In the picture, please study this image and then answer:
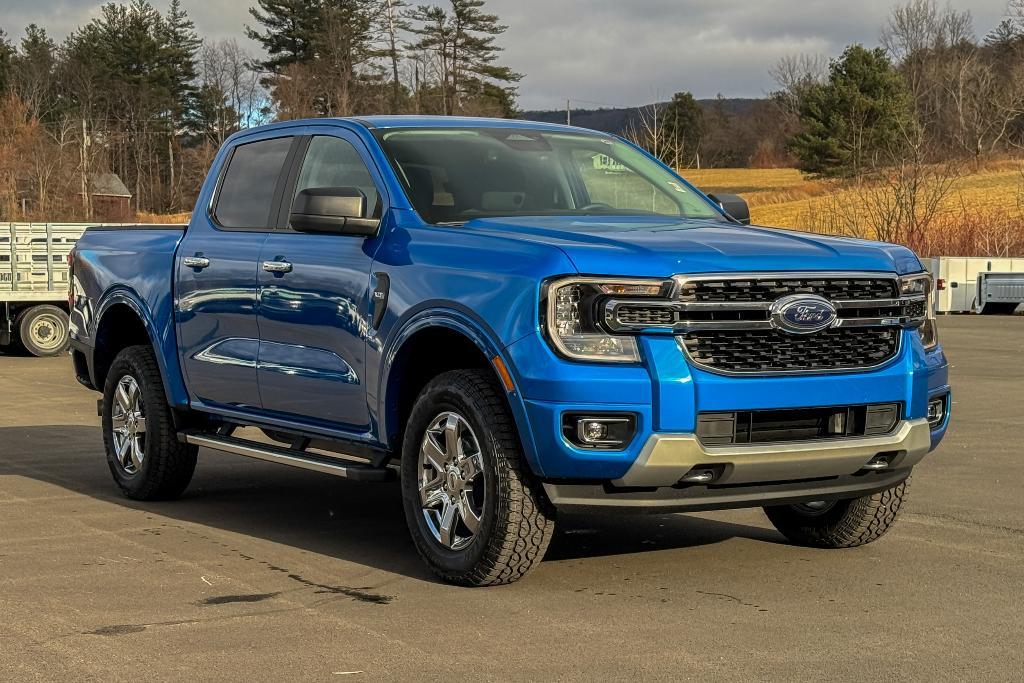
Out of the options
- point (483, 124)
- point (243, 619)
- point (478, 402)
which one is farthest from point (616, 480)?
point (483, 124)

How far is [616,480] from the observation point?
5879 mm

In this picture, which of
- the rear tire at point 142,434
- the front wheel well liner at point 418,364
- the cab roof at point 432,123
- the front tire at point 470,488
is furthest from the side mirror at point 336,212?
the rear tire at point 142,434

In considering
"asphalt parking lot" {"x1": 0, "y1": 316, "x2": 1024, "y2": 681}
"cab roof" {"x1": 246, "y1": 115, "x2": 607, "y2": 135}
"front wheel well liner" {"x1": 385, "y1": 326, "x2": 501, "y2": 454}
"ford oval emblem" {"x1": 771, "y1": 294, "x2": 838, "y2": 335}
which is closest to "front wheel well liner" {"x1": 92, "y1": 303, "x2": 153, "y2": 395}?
"asphalt parking lot" {"x1": 0, "y1": 316, "x2": 1024, "y2": 681}

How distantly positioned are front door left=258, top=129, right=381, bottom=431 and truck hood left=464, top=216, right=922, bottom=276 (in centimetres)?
66

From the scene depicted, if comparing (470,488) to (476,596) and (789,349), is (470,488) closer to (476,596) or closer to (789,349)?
(476,596)

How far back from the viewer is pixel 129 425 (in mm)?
8992

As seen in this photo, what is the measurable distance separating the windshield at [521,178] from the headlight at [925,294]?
1342 millimetres

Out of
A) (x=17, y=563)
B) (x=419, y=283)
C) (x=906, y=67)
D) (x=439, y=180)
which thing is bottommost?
(x=17, y=563)

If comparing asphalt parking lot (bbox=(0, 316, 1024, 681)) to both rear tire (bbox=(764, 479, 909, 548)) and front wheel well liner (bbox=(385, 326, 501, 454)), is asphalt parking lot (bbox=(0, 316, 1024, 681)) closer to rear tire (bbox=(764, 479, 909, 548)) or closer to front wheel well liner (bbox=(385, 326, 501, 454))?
rear tire (bbox=(764, 479, 909, 548))

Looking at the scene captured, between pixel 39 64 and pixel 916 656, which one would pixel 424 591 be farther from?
pixel 39 64

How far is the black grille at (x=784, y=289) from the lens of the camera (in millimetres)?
5887

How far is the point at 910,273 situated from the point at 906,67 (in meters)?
109

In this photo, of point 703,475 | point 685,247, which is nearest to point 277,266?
point 685,247

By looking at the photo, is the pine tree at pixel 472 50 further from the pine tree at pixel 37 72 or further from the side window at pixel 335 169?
the side window at pixel 335 169
